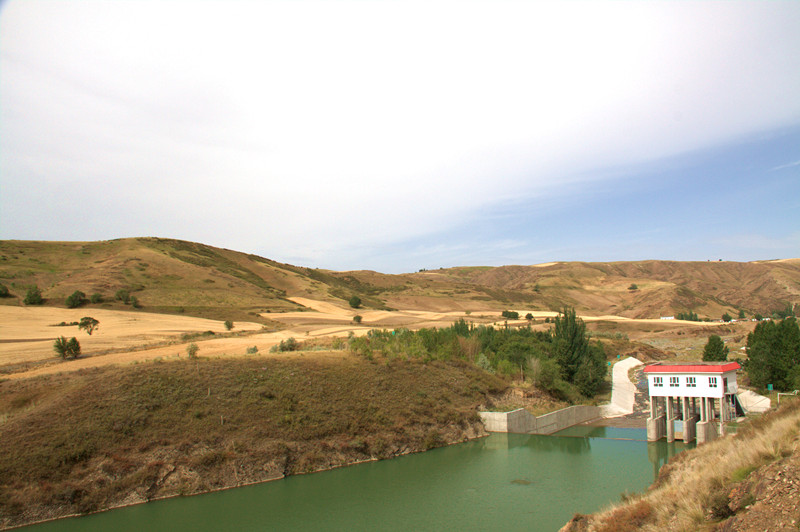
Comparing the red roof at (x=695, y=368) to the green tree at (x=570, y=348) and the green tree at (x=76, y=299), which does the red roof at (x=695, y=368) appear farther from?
the green tree at (x=76, y=299)

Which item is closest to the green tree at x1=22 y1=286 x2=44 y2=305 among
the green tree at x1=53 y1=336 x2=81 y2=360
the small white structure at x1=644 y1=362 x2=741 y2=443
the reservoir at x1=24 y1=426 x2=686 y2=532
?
the green tree at x1=53 y1=336 x2=81 y2=360

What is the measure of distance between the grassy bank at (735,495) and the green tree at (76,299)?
69473 millimetres

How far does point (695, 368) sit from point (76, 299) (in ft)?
234

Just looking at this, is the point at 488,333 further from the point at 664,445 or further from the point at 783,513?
the point at 783,513

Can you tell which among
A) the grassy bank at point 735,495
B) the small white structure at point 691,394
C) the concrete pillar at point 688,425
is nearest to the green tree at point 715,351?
the small white structure at point 691,394

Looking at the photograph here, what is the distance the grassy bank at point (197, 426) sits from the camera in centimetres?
2320

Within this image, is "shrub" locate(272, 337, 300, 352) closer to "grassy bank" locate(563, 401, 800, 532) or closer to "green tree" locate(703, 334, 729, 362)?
"grassy bank" locate(563, 401, 800, 532)

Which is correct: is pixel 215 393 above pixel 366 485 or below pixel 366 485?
above

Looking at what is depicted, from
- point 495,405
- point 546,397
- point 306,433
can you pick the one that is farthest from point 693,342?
point 306,433

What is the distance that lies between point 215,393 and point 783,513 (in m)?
29.2

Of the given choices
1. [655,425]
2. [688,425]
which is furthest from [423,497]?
[688,425]

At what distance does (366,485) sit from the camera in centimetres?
2677

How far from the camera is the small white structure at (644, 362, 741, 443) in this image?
36.1 metres

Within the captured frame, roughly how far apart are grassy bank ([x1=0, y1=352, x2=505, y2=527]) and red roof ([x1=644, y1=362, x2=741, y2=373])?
1486 centimetres
